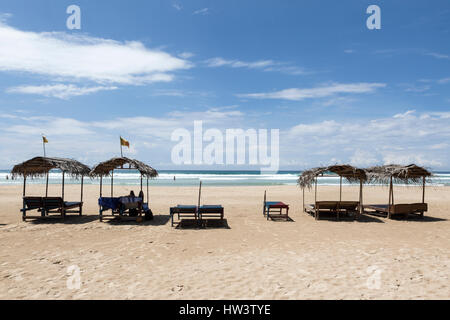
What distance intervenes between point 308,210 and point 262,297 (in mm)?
10132

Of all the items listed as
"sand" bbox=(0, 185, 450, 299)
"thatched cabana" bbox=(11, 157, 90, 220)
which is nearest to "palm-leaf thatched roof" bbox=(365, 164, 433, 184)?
"sand" bbox=(0, 185, 450, 299)

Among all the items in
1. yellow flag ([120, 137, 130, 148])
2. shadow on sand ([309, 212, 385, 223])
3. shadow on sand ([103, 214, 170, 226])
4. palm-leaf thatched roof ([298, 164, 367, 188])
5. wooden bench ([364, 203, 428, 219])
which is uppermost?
yellow flag ([120, 137, 130, 148])

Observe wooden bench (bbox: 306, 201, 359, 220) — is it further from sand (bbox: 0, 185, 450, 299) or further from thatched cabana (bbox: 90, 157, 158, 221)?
thatched cabana (bbox: 90, 157, 158, 221)

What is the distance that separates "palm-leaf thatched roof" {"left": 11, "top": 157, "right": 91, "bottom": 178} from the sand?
263 cm

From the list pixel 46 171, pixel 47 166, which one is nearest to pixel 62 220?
pixel 47 166

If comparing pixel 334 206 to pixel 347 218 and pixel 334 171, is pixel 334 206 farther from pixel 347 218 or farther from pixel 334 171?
pixel 334 171

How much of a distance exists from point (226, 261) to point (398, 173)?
10.4 m

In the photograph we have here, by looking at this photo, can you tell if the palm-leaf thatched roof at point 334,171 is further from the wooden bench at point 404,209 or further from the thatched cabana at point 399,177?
the wooden bench at point 404,209

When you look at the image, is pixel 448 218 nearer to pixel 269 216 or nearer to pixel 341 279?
pixel 269 216

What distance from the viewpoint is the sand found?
493 centimetres

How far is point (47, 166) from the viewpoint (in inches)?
504

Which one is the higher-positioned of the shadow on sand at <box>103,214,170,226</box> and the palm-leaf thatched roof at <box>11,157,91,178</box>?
the palm-leaf thatched roof at <box>11,157,91,178</box>

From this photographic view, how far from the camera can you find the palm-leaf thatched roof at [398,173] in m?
13.1
